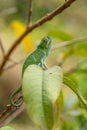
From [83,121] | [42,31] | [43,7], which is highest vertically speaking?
[83,121]

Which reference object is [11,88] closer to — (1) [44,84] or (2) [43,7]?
(2) [43,7]

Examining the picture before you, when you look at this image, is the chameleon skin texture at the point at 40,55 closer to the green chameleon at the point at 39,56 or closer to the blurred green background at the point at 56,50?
the green chameleon at the point at 39,56

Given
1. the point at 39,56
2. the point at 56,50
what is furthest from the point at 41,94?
the point at 56,50

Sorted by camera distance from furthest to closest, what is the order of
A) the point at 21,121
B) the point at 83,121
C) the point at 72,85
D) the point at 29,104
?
the point at 21,121 → the point at 83,121 → the point at 72,85 → the point at 29,104

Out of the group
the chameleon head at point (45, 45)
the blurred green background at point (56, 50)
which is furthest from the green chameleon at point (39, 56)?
the blurred green background at point (56, 50)

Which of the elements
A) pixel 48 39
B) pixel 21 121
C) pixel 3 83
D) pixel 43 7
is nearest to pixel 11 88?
pixel 3 83

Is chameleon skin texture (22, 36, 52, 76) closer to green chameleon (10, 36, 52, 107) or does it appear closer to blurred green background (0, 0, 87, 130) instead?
green chameleon (10, 36, 52, 107)
